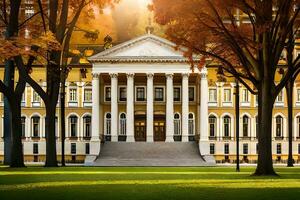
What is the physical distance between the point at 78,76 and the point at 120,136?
8751mm

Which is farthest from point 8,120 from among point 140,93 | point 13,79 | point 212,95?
point 212,95

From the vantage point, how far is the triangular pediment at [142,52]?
72938 millimetres

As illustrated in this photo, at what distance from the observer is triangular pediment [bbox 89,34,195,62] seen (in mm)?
72938

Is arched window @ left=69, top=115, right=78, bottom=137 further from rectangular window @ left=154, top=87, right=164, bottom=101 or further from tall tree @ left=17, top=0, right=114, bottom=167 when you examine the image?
tall tree @ left=17, top=0, right=114, bottom=167

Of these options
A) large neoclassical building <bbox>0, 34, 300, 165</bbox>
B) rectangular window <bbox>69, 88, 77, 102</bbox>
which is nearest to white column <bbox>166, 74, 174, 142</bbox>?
large neoclassical building <bbox>0, 34, 300, 165</bbox>

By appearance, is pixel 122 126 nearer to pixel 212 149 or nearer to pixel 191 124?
pixel 191 124

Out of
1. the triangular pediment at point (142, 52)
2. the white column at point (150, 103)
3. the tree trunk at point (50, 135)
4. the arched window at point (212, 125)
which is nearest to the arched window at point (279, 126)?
the arched window at point (212, 125)

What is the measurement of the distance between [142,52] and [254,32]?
46.8m

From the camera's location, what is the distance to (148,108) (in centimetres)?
7450

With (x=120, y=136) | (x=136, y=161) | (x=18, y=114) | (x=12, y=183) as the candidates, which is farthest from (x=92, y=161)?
(x=12, y=183)

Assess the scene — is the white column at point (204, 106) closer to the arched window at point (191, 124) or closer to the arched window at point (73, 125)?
the arched window at point (191, 124)

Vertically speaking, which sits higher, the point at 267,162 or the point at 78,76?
the point at 78,76

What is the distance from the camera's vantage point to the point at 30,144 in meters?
77.4

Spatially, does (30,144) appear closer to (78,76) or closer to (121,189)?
(78,76)
